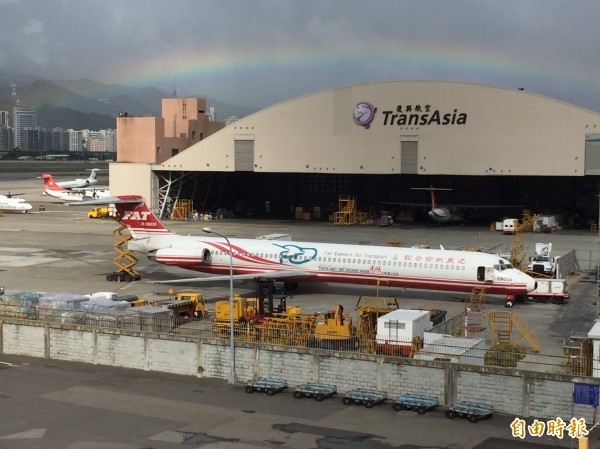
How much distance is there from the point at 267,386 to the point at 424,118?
191 ft

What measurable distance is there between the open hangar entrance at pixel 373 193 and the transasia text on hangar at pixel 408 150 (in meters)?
0.16

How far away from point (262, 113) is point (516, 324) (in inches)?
2199

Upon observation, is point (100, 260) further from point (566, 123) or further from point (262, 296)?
point (566, 123)

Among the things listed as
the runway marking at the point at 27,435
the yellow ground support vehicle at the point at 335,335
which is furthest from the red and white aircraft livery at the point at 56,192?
the runway marking at the point at 27,435

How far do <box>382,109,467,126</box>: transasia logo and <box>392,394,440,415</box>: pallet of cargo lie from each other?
57.9 metres

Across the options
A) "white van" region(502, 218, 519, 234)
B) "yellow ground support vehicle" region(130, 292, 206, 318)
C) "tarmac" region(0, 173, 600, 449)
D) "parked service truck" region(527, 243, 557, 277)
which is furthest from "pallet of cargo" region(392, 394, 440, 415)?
"white van" region(502, 218, 519, 234)

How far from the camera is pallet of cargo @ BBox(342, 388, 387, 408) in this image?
103 ft

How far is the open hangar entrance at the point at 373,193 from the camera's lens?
10150 cm

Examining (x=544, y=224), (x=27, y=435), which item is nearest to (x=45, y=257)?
(x=27, y=435)

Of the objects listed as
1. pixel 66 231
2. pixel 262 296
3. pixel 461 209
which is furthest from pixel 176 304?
pixel 461 209

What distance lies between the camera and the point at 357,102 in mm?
89562

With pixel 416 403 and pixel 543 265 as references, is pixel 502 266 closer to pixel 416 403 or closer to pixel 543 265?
pixel 543 265

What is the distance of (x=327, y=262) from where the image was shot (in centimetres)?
5116

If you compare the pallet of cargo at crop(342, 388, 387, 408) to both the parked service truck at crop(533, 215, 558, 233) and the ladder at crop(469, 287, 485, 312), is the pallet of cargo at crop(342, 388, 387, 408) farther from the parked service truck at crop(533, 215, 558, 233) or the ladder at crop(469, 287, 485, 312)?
the parked service truck at crop(533, 215, 558, 233)
